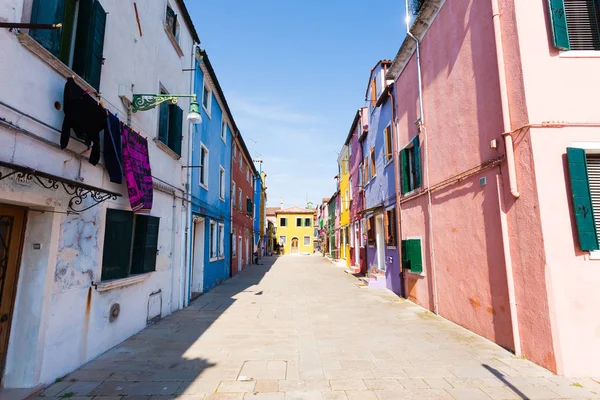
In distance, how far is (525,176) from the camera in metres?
4.96

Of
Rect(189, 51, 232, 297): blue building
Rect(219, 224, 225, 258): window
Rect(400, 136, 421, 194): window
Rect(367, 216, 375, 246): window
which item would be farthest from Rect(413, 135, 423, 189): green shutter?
Rect(219, 224, 225, 258): window

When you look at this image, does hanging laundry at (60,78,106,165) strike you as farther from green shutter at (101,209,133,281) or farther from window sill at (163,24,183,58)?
window sill at (163,24,183,58)

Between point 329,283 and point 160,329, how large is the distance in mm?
8889

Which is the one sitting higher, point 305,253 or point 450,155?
point 450,155

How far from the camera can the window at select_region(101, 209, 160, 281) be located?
5492 millimetres

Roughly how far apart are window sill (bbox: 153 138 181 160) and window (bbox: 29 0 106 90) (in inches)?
96.6

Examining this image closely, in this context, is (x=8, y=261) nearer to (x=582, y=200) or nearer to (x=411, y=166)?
→ (x=582, y=200)

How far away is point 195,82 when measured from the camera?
34.0ft

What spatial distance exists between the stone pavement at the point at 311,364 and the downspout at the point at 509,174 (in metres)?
0.60

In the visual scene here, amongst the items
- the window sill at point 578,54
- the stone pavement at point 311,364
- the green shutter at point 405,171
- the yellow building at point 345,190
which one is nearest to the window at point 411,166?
the green shutter at point 405,171

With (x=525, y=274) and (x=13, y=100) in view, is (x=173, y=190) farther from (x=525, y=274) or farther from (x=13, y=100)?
(x=525, y=274)

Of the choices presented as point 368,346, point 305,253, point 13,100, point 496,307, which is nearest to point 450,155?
point 496,307

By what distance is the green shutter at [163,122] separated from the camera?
7.85 metres

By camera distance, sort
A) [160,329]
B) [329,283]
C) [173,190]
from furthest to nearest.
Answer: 1. [329,283]
2. [173,190]
3. [160,329]
